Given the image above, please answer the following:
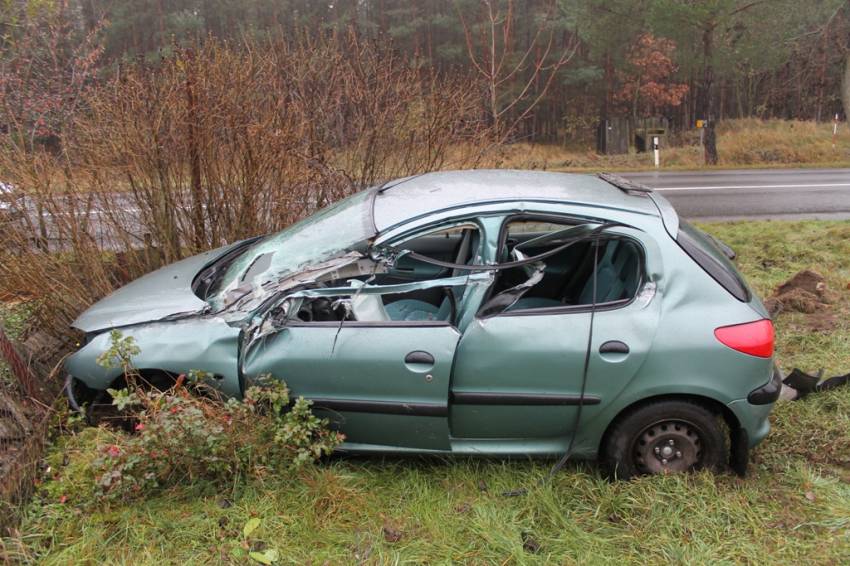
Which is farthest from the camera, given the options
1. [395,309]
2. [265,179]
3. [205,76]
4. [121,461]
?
[265,179]

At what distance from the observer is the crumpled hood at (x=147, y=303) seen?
350 centimetres

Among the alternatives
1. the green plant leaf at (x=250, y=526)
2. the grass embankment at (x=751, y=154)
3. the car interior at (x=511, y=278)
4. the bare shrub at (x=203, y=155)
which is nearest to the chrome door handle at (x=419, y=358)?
the car interior at (x=511, y=278)

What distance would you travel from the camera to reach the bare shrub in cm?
502

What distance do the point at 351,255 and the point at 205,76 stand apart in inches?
123

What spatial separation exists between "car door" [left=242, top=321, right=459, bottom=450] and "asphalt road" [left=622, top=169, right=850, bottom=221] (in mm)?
9168

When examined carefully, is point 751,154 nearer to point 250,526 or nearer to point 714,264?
point 714,264

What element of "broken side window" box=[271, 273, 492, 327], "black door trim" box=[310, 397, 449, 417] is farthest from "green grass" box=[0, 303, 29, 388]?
"black door trim" box=[310, 397, 449, 417]

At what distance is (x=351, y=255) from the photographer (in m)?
3.38

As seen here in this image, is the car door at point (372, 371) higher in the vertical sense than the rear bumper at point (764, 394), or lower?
higher

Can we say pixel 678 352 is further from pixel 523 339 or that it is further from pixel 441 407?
pixel 441 407

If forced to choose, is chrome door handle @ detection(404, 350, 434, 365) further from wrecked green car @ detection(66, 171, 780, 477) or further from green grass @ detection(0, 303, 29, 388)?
green grass @ detection(0, 303, 29, 388)

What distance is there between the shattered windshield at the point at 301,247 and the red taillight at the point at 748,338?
1855 mm

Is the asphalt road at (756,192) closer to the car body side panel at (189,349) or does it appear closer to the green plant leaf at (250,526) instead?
the car body side panel at (189,349)

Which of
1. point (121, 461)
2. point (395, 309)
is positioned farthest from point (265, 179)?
point (121, 461)
